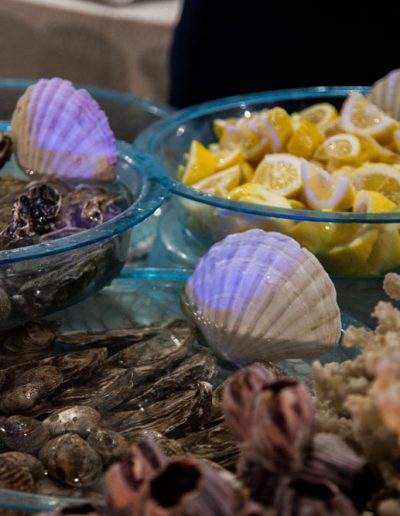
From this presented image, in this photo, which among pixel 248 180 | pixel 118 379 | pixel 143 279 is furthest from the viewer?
pixel 248 180

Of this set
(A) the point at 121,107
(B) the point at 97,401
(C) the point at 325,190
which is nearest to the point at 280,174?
(C) the point at 325,190

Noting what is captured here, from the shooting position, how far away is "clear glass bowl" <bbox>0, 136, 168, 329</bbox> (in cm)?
74

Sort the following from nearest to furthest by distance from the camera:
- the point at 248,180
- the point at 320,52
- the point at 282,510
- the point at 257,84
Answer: the point at 282,510
the point at 248,180
the point at 320,52
the point at 257,84

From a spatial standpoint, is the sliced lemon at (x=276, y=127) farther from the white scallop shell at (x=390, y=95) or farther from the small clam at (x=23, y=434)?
the small clam at (x=23, y=434)

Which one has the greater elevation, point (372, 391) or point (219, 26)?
point (372, 391)

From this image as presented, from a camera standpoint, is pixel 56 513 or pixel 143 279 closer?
pixel 56 513

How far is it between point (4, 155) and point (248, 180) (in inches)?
13.0

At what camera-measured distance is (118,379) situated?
708 mm

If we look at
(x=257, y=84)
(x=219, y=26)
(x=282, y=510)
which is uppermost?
(x=282, y=510)

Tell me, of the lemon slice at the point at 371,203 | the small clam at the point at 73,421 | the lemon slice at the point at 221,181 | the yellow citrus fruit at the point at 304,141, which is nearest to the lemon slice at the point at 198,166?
the lemon slice at the point at 221,181

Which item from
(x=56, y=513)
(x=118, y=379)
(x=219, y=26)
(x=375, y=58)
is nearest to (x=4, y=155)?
(x=118, y=379)

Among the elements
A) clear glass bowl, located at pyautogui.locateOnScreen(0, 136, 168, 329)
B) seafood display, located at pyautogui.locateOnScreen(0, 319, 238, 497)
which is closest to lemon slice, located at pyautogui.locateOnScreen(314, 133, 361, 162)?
clear glass bowl, located at pyautogui.locateOnScreen(0, 136, 168, 329)

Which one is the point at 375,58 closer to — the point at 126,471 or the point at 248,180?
the point at 248,180

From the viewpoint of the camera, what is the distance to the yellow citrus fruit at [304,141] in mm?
1087
